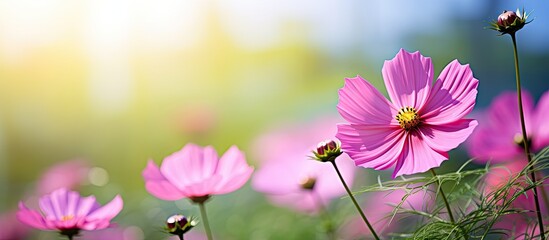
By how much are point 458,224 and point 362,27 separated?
1894 mm

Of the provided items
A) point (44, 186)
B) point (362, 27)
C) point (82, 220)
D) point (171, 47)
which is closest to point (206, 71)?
point (171, 47)

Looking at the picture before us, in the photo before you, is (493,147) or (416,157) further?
(493,147)

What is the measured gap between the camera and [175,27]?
7.24ft

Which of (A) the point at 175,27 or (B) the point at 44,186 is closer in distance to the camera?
(B) the point at 44,186

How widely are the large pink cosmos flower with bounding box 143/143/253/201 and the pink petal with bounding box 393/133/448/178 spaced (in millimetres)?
80

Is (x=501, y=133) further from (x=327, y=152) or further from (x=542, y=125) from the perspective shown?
(x=327, y=152)

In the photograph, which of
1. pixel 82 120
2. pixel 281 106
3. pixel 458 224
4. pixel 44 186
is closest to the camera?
pixel 458 224

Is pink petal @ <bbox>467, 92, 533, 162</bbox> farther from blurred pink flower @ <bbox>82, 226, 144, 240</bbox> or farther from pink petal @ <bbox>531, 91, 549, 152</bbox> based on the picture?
blurred pink flower @ <bbox>82, 226, 144, 240</bbox>

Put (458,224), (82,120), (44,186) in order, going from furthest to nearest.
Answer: (82,120) < (44,186) < (458,224)

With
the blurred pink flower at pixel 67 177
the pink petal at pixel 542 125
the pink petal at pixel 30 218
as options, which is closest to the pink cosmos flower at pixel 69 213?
the pink petal at pixel 30 218

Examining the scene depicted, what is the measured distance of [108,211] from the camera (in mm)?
342

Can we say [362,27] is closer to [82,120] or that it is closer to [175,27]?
[175,27]

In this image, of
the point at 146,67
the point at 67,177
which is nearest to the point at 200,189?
the point at 67,177

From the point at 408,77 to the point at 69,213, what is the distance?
0.17 meters
